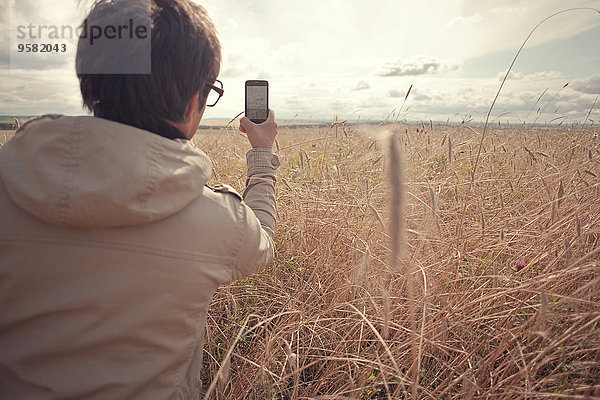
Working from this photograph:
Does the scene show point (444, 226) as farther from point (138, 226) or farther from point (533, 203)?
point (138, 226)

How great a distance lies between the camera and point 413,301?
932 millimetres

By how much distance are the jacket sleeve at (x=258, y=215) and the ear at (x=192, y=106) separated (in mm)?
321

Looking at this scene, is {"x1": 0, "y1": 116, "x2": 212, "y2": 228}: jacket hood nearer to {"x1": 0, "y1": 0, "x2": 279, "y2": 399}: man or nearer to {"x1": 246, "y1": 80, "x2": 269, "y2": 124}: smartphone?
{"x1": 0, "y1": 0, "x2": 279, "y2": 399}: man

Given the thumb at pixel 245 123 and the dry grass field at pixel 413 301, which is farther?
the thumb at pixel 245 123

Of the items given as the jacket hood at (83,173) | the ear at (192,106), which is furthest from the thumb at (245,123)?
the jacket hood at (83,173)

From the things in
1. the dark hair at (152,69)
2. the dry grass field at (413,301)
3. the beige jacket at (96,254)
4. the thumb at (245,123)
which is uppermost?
the dark hair at (152,69)

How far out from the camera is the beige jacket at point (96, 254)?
0.67 m

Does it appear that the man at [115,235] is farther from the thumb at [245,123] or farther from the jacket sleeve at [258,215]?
the thumb at [245,123]

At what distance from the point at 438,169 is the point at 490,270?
179 centimetres

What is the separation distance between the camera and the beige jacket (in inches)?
26.4

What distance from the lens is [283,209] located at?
7.53ft

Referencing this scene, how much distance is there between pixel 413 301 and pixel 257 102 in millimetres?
1148

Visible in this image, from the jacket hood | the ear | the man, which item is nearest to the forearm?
the man

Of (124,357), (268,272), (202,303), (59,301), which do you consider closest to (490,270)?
(268,272)
